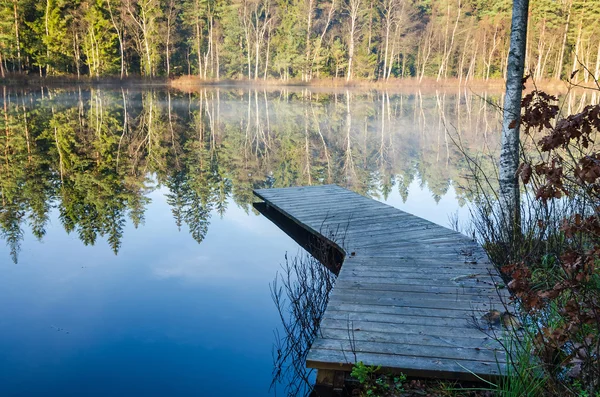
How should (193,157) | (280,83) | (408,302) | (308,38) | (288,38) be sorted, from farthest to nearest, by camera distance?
(280,83), (288,38), (308,38), (193,157), (408,302)

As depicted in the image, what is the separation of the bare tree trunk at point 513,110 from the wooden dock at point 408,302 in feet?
1.60

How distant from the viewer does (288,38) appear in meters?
46.4

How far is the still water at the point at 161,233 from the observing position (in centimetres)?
383

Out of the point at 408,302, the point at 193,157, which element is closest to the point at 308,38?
the point at 193,157

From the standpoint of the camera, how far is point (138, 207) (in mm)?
8305

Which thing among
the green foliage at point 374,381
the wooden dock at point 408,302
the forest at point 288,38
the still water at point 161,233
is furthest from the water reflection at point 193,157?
the forest at point 288,38

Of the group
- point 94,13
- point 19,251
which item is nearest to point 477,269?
point 19,251

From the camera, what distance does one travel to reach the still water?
383cm

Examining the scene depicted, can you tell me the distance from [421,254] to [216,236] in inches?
126

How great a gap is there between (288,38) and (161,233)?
41804 mm

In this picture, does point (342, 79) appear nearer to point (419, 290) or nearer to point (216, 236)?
point (216, 236)

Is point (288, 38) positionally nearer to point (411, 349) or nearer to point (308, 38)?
point (308, 38)

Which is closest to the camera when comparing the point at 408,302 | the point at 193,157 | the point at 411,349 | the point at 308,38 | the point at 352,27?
the point at 411,349

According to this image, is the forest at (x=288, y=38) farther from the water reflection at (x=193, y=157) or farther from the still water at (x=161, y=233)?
the still water at (x=161, y=233)
